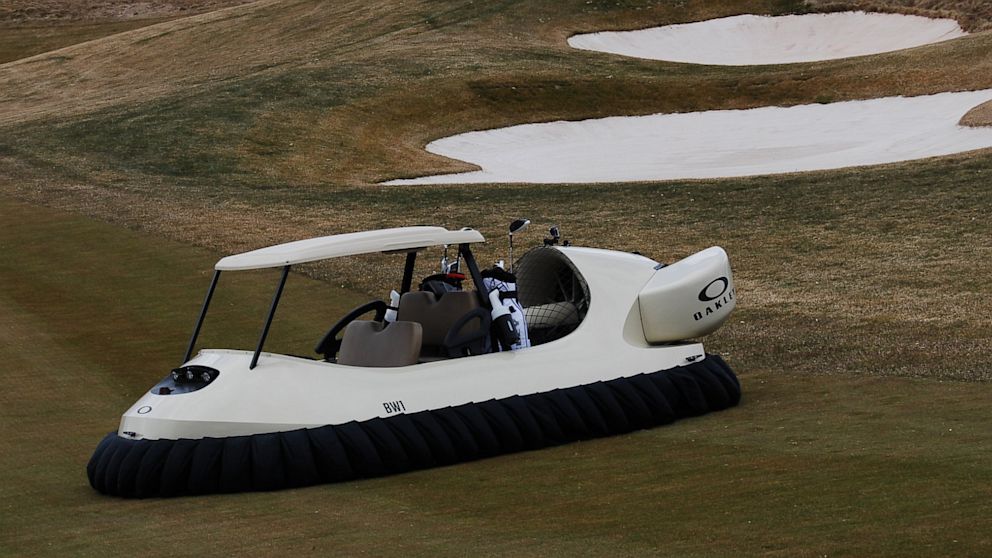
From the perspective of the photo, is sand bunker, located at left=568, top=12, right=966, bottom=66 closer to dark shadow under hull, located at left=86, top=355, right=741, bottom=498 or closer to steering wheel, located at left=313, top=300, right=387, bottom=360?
steering wheel, located at left=313, top=300, right=387, bottom=360

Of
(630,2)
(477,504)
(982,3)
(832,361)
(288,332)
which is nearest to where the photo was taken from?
(477,504)

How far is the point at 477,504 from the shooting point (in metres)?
8.03

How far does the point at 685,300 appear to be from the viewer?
1073cm

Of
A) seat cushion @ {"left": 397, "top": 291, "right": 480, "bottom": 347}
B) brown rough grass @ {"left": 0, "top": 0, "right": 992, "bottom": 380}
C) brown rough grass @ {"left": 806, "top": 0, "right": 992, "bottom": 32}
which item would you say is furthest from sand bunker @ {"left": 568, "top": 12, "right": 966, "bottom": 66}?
seat cushion @ {"left": 397, "top": 291, "right": 480, "bottom": 347}

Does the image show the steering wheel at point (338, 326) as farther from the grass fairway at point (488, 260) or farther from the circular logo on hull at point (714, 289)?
the circular logo on hull at point (714, 289)

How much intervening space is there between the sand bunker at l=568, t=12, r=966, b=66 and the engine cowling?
3581cm

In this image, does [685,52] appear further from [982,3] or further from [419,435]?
[419,435]

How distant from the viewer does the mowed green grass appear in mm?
6871

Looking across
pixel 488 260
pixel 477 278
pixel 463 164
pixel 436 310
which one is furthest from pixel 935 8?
pixel 477 278

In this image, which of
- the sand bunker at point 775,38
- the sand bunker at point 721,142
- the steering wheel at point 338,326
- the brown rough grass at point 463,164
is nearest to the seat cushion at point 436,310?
the steering wheel at point 338,326

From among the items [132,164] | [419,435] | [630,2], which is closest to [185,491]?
[419,435]

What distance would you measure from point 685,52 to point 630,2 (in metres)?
4.21

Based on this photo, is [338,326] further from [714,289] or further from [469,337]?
[714,289]

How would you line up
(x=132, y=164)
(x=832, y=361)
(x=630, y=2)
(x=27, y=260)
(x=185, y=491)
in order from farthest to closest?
(x=630, y=2)
(x=132, y=164)
(x=27, y=260)
(x=832, y=361)
(x=185, y=491)
